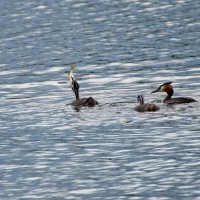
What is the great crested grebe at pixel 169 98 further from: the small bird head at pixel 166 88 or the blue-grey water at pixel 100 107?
the blue-grey water at pixel 100 107

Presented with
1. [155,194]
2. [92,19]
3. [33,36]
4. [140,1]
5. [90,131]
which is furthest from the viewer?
[140,1]

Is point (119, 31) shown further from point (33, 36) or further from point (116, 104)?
point (116, 104)

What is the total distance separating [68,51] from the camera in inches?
2074

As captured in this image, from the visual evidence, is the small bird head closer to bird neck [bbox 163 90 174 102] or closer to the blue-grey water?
bird neck [bbox 163 90 174 102]

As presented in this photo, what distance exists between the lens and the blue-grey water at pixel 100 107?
86.1 feet

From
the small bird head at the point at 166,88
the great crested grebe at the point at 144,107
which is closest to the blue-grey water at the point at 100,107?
the great crested grebe at the point at 144,107

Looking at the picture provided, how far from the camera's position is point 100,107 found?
117 ft

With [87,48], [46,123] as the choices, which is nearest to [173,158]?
[46,123]

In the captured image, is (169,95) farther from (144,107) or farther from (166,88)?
(144,107)

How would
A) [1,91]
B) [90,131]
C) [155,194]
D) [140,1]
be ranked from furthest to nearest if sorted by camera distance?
[140,1] < [1,91] < [90,131] < [155,194]

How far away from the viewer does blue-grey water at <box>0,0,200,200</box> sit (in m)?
26.2

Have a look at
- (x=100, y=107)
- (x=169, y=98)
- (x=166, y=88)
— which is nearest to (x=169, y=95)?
(x=169, y=98)

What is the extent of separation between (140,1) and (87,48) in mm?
18375

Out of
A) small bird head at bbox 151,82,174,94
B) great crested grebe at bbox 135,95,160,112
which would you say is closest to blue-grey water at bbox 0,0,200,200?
great crested grebe at bbox 135,95,160,112
